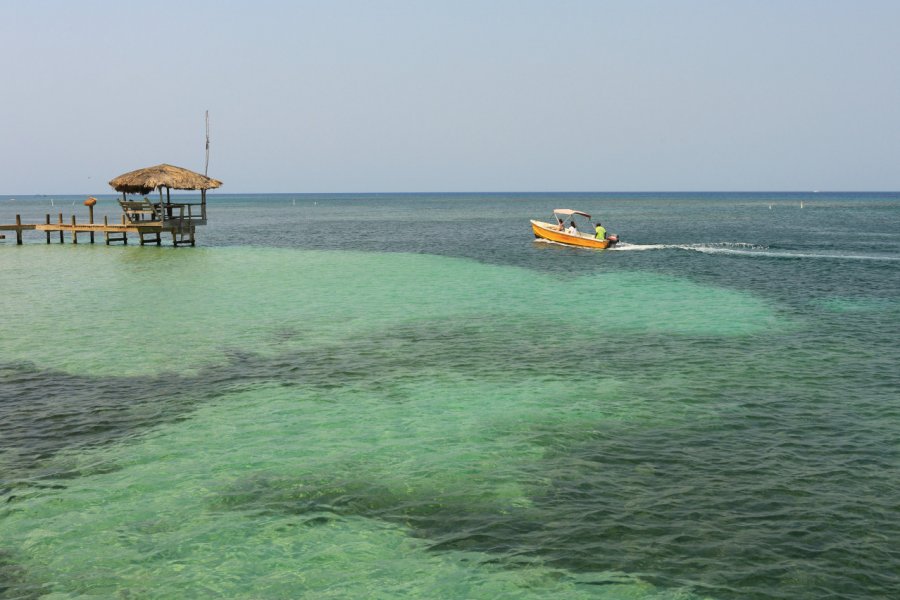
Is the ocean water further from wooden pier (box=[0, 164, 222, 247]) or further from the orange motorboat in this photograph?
the orange motorboat

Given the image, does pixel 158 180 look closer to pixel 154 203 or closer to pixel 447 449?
pixel 154 203

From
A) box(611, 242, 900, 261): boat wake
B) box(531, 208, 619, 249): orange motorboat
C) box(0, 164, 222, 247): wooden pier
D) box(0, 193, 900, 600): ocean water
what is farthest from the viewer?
box(531, 208, 619, 249): orange motorboat

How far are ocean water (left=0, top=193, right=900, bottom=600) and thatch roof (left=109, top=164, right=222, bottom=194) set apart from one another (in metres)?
18.7

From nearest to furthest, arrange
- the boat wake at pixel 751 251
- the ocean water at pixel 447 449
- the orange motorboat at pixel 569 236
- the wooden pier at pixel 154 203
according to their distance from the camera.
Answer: the ocean water at pixel 447 449
the boat wake at pixel 751 251
the wooden pier at pixel 154 203
the orange motorboat at pixel 569 236

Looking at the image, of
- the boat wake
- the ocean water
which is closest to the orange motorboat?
the boat wake

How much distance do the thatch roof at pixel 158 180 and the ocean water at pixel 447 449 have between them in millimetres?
18739

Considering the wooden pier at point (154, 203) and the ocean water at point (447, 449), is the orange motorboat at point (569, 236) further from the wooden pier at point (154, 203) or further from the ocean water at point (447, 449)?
the ocean water at point (447, 449)

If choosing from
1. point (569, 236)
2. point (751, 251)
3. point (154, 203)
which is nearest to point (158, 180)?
point (154, 203)

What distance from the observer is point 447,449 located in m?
11.5

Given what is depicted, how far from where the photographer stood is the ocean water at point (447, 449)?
8.00 meters

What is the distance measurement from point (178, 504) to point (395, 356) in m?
8.43

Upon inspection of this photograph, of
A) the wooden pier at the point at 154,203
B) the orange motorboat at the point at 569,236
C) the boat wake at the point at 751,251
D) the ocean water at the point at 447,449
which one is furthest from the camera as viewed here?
the orange motorboat at the point at 569,236

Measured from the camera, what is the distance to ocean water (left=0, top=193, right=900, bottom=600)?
8.00m

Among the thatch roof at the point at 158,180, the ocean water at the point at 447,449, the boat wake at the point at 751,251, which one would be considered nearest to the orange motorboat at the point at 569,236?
the boat wake at the point at 751,251
